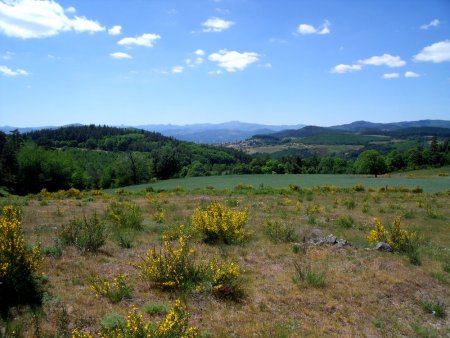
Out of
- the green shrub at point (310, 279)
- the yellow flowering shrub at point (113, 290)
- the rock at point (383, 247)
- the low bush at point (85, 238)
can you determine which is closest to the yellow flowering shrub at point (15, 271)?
the yellow flowering shrub at point (113, 290)

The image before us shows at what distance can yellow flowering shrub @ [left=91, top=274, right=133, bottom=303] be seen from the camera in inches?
272

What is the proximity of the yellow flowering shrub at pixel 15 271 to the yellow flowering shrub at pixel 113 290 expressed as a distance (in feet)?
3.40

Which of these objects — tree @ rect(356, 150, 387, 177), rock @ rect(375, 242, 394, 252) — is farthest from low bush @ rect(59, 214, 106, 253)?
tree @ rect(356, 150, 387, 177)

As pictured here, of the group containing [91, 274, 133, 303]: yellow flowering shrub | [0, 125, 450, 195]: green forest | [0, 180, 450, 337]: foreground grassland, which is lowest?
[0, 125, 450, 195]: green forest

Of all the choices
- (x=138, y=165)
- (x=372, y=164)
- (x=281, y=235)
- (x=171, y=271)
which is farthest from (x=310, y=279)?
(x=138, y=165)

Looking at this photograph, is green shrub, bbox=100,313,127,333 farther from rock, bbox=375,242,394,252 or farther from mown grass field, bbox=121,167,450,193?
mown grass field, bbox=121,167,450,193

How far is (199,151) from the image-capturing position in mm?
154000

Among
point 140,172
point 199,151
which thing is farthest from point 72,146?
point 140,172

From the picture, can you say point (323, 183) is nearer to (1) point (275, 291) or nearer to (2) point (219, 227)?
(2) point (219, 227)

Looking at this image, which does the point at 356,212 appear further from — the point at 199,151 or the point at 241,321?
the point at 199,151

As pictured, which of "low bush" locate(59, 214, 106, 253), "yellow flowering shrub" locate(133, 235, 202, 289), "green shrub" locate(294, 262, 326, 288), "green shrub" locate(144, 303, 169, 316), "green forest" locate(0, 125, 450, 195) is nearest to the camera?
"green shrub" locate(144, 303, 169, 316)

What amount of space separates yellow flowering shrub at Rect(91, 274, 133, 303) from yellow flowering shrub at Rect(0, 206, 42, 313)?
1.04m

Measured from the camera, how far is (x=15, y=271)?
258 inches

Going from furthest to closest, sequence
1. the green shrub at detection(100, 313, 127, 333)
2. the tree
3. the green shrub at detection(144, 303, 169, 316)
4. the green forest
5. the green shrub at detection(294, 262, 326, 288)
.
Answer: the green forest, the tree, the green shrub at detection(294, 262, 326, 288), the green shrub at detection(144, 303, 169, 316), the green shrub at detection(100, 313, 127, 333)
